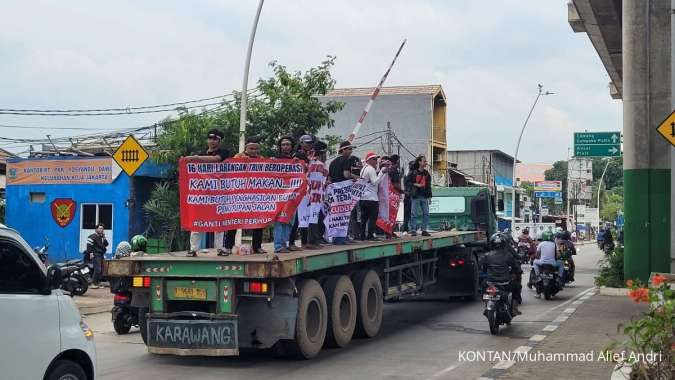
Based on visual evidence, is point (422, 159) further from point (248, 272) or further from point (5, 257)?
point (5, 257)

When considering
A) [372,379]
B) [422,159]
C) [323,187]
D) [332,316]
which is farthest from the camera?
[422,159]

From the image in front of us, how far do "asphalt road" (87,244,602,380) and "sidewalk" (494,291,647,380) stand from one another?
39 cm

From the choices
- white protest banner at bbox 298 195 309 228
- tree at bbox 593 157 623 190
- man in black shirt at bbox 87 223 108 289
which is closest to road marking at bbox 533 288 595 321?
white protest banner at bbox 298 195 309 228

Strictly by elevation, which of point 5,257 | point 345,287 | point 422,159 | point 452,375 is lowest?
point 452,375

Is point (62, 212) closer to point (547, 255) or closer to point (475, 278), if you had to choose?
point (475, 278)

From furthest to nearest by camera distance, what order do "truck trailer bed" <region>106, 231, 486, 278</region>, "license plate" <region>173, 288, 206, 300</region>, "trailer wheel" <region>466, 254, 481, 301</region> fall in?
1. "trailer wheel" <region>466, 254, 481, 301</region>
2. "license plate" <region>173, 288, 206, 300</region>
3. "truck trailer bed" <region>106, 231, 486, 278</region>

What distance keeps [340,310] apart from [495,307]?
258 centimetres

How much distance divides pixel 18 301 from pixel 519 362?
5.94 m

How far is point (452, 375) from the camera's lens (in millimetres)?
9164

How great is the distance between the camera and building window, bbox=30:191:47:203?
2608cm

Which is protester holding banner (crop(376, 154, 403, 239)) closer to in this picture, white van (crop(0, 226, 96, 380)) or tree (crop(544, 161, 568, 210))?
white van (crop(0, 226, 96, 380))

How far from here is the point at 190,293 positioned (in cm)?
954

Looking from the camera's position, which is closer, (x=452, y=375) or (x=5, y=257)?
(x=5, y=257)

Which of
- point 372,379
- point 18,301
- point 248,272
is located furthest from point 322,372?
point 18,301
